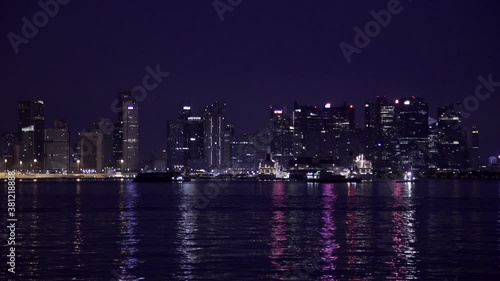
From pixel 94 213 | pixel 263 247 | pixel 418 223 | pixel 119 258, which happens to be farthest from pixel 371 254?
pixel 94 213

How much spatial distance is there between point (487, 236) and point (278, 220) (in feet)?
59.3

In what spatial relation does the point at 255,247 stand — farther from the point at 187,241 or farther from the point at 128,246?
the point at 128,246

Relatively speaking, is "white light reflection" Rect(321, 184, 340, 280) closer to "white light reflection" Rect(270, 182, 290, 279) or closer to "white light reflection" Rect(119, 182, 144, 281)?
"white light reflection" Rect(270, 182, 290, 279)

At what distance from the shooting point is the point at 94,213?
218ft

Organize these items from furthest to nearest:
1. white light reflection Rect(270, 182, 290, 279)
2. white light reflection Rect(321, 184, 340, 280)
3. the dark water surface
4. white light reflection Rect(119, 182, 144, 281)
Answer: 1. white light reflection Rect(270, 182, 290, 279)
2. white light reflection Rect(321, 184, 340, 280)
3. the dark water surface
4. white light reflection Rect(119, 182, 144, 281)

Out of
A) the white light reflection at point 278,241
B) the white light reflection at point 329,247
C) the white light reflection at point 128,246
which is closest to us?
the white light reflection at point 128,246

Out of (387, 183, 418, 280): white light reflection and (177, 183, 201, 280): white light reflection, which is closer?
(387, 183, 418, 280): white light reflection

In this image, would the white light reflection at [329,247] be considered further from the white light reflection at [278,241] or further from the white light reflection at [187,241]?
the white light reflection at [187,241]

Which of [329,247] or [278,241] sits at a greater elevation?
[278,241]

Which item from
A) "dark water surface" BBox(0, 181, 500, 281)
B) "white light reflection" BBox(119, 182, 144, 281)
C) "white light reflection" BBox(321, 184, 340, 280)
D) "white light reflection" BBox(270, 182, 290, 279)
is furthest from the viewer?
"white light reflection" BBox(270, 182, 290, 279)

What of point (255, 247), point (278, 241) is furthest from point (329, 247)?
point (255, 247)

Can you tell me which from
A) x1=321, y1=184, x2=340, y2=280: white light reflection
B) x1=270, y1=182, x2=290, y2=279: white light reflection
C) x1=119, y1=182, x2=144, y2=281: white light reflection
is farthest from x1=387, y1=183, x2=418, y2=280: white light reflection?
x1=119, y1=182, x2=144, y2=281: white light reflection

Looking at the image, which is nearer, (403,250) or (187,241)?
(403,250)

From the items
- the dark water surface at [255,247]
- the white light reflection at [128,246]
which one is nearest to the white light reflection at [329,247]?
the dark water surface at [255,247]
